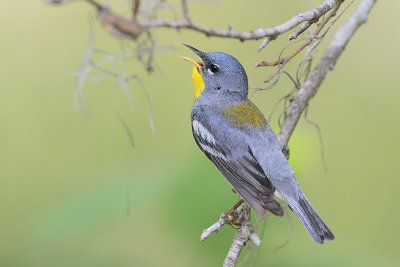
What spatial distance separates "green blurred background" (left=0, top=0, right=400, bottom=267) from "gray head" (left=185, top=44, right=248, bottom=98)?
27 cm

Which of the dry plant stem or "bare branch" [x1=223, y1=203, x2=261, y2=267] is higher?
the dry plant stem

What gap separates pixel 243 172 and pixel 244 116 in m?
0.36

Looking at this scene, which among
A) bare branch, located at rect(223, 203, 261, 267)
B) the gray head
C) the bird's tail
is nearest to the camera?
bare branch, located at rect(223, 203, 261, 267)

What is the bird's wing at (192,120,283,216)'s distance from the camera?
333 centimetres

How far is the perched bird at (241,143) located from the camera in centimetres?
346

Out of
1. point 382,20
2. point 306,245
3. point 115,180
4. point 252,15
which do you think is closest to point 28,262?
point 115,180

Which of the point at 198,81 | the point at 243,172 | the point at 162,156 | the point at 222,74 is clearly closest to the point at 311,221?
the point at 243,172

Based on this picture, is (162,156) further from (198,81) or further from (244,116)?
(244,116)

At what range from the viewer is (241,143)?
3.80 metres

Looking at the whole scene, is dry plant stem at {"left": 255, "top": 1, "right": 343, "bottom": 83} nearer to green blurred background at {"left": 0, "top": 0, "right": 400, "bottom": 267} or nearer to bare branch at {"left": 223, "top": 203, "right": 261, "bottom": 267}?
green blurred background at {"left": 0, "top": 0, "right": 400, "bottom": 267}

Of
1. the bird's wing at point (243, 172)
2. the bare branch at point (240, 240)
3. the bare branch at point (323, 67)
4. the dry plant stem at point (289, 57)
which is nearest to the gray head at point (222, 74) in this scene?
the bird's wing at point (243, 172)

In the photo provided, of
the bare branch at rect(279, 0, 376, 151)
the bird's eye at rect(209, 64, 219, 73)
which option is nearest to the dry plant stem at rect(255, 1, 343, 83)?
the bare branch at rect(279, 0, 376, 151)

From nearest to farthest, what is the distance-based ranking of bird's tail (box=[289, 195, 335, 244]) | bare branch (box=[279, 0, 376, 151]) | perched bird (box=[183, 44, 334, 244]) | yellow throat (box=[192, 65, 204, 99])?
bare branch (box=[279, 0, 376, 151])
bird's tail (box=[289, 195, 335, 244])
perched bird (box=[183, 44, 334, 244])
yellow throat (box=[192, 65, 204, 99])

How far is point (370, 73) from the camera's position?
20.1ft
